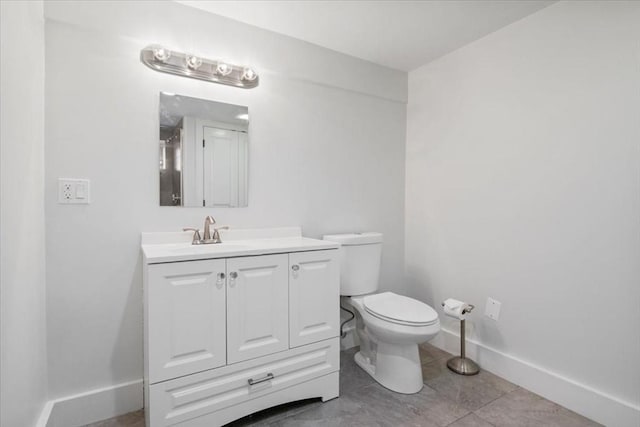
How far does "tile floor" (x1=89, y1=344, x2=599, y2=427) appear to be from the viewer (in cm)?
158

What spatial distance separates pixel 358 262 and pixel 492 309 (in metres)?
0.90

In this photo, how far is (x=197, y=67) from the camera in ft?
5.78

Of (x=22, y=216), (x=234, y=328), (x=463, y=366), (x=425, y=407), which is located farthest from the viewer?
(x=463, y=366)

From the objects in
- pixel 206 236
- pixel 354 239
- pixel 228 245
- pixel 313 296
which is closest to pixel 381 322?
A: pixel 313 296

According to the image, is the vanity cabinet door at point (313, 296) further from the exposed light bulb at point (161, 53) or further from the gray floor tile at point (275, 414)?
the exposed light bulb at point (161, 53)

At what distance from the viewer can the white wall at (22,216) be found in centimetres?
99

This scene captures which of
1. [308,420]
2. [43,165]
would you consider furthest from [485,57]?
[43,165]

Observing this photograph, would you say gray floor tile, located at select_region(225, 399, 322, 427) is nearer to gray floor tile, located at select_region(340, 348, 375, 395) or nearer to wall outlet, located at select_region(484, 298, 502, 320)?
gray floor tile, located at select_region(340, 348, 375, 395)

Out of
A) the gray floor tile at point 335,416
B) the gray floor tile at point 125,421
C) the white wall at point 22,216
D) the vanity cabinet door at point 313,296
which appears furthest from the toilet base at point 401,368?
the white wall at point 22,216

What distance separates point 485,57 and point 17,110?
2.45m

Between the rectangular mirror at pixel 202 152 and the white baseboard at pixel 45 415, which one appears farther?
the rectangular mirror at pixel 202 152

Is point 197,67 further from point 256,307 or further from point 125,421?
point 125,421

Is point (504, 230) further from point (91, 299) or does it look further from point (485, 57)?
point (91, 299)

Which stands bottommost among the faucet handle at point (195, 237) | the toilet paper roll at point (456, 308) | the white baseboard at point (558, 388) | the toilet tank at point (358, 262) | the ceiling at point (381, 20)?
the white baseboard at point (558, 388)
